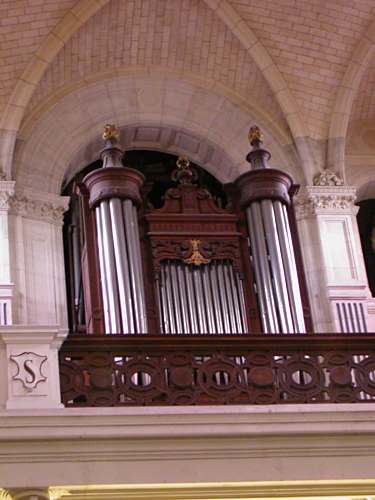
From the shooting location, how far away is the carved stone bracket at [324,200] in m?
15.8

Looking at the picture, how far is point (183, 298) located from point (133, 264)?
24.5 inches

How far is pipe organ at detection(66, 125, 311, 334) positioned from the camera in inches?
528

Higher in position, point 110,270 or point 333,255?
point 333,255

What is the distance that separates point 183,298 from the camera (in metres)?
13.7

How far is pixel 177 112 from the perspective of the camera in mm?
16375

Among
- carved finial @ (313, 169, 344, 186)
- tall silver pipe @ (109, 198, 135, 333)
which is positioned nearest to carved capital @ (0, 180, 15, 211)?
tall silver pipe @ (109, 198, 135, 333)

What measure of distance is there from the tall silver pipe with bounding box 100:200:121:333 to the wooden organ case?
20.1 inches

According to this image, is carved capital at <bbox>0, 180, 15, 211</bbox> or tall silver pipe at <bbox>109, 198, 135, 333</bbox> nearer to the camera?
tall silver pipe at <bbox>109, 198, 135, 333</bbox>

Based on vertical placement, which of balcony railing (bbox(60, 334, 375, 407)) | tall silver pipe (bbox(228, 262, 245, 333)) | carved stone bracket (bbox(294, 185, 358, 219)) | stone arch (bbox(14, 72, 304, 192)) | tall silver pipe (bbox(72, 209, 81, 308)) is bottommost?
balcony railing (bbox(60, 334, 375, 407))

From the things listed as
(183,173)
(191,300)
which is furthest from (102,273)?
(183,173)

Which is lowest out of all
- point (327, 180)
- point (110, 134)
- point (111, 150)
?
point (327, 180)

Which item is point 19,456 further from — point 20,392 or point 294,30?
point 294,30

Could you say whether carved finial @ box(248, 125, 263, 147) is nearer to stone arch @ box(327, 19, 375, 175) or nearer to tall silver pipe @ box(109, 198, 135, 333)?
stone arch @ box(327, 19, 375, 175)

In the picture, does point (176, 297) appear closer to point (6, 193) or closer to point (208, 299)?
point (208, 299)
